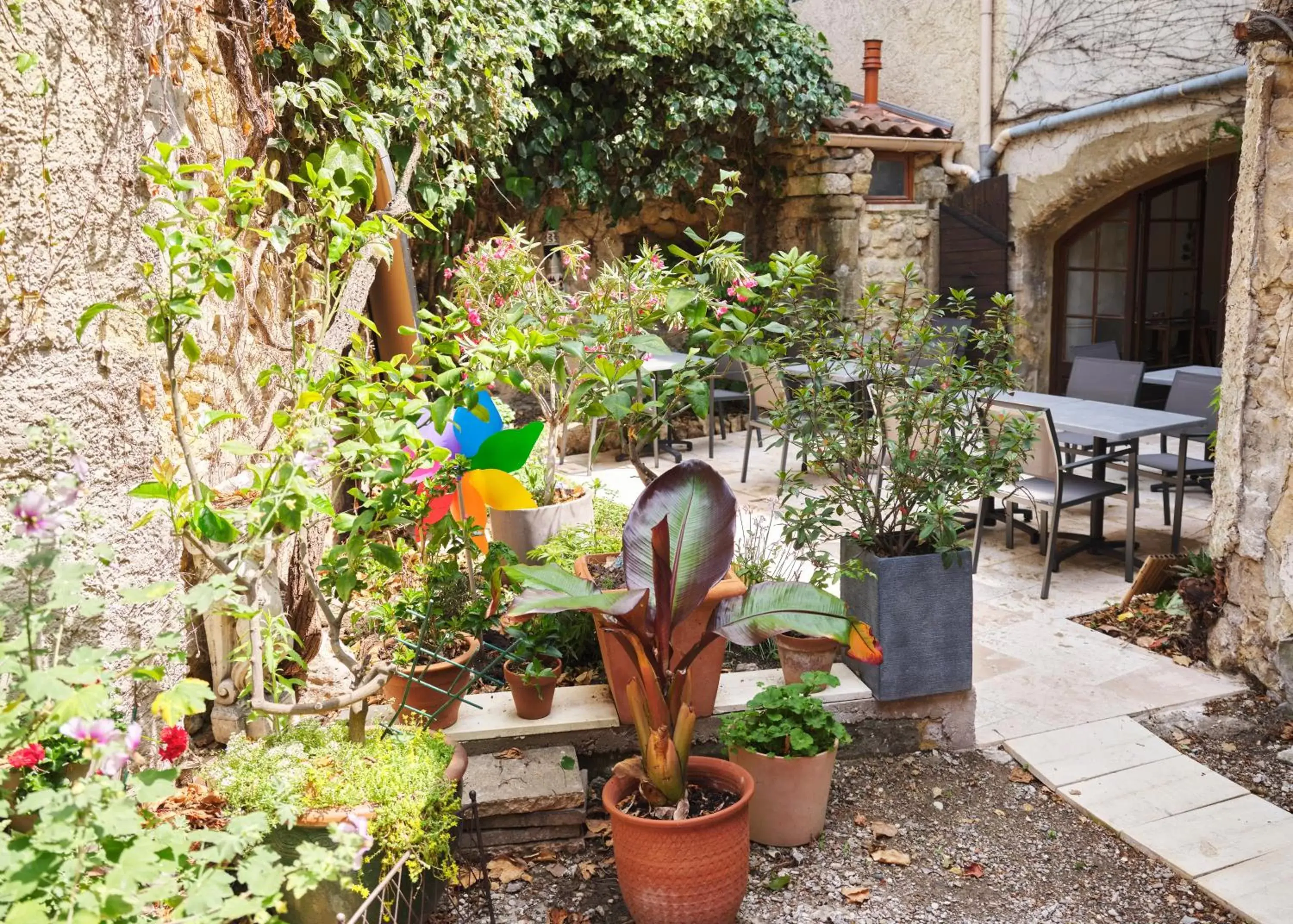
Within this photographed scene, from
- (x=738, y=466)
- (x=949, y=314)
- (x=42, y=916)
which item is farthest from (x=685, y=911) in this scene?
(x=949, y=314)

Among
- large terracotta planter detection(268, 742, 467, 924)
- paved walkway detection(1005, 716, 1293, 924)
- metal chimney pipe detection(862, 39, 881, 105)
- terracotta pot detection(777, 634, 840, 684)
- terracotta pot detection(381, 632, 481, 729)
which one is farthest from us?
metal chimney pipe detection(862, 39, 881, 105)

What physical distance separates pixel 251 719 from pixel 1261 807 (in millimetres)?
2771

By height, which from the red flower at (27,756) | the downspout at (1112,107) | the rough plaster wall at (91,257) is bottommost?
the red flower at (27,756)

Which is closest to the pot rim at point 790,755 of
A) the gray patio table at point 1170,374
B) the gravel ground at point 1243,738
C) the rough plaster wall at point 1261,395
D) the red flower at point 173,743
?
the gravel ground at point 1243,738

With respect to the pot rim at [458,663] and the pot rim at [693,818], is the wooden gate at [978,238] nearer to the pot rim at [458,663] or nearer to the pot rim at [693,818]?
the pot rim at [458,663]

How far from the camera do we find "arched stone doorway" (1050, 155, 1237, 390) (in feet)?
26.0

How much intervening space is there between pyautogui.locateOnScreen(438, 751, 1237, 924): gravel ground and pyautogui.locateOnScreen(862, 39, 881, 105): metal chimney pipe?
7.23 metres

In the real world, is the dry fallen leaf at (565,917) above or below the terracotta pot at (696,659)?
below

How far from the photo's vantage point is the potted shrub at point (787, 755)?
104 inches

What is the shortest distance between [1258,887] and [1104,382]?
3.86 m

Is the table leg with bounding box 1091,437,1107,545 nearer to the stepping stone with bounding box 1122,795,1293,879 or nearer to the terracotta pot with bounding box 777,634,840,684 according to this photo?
the stepping stone with bounding box 1122,795,1293,879

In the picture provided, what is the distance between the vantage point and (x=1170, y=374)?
6.21 metres

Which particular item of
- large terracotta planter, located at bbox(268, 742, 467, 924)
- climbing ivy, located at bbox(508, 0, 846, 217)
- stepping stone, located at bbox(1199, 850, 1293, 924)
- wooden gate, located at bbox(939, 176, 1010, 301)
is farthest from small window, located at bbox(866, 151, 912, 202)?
large terracotta planter, located at bbox(268, 742, 467, 924)

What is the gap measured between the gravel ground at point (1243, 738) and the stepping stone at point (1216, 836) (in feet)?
0.40
